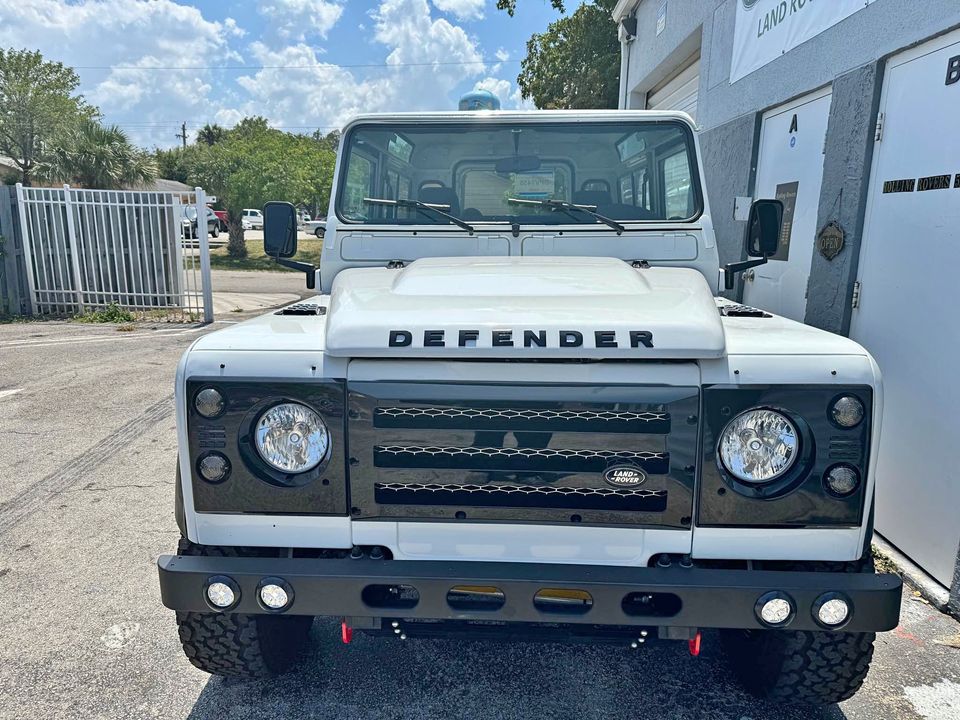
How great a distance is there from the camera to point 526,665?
2.74m

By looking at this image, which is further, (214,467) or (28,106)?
(28,106)

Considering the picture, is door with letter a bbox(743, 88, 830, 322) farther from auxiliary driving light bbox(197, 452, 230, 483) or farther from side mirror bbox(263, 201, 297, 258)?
auxiliary driving light bbox(197, 452, 230, 483)

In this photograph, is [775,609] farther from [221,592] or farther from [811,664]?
[221,592]

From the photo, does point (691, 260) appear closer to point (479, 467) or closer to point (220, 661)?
point (479, 467)

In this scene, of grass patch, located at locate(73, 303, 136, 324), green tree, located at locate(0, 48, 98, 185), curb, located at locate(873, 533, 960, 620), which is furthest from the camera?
green tree, located at locate(0, 48, 98, 185)

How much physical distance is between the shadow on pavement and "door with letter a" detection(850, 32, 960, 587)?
141 centimetres

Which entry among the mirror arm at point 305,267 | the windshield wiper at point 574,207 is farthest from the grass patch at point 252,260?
the windshield wiper at point 574,207

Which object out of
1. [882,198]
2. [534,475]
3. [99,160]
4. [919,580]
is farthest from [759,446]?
[99,160]

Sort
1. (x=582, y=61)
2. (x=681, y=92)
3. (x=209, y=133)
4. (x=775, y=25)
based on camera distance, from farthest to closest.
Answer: (x=209, y=133)
(x=582, y=61)
(x=681, y=92)
(x=775, y=25)

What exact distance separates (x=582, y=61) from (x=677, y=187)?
855 inches

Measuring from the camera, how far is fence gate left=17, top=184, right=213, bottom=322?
10273mm

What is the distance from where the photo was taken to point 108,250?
1062cm

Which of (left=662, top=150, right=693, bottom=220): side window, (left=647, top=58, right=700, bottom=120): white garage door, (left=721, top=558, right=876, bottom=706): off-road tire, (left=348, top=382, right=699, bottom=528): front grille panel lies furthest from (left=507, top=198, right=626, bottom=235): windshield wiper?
(left=647, top=58, right=700, bottom=120): white garage door

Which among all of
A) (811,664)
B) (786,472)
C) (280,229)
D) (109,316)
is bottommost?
(109,316)
